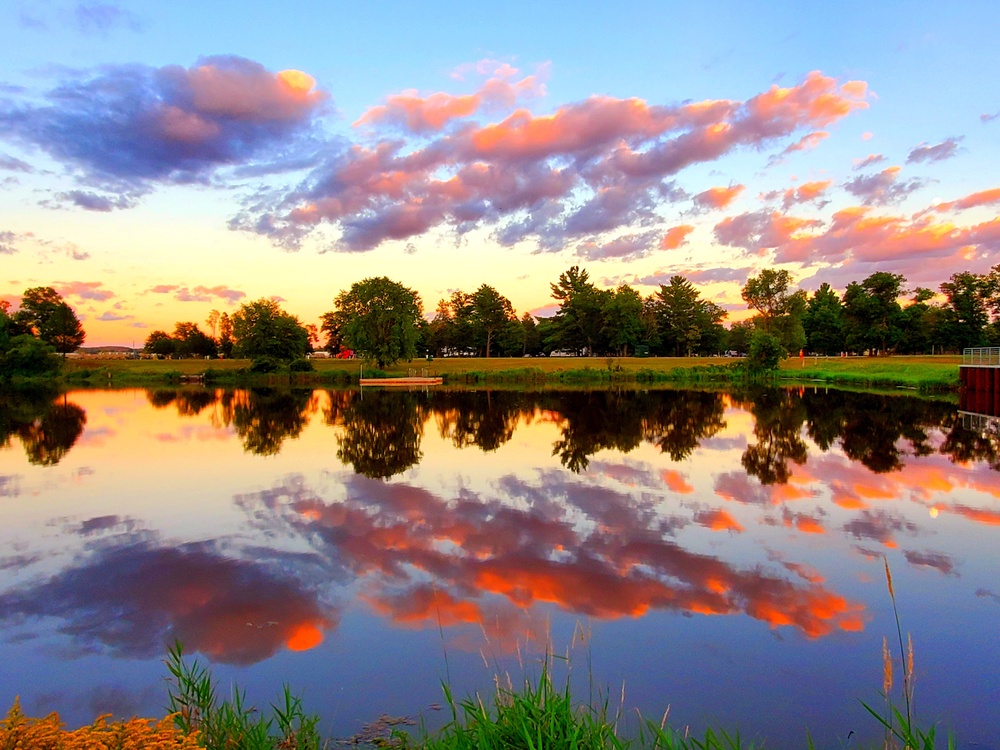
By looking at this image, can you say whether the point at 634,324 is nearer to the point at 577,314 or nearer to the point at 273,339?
the point at 577,314

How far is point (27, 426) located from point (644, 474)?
1138 inches

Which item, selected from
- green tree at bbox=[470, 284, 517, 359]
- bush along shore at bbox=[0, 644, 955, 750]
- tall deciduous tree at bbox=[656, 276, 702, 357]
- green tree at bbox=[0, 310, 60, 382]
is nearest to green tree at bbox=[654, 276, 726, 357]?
tall deciduous tree at bbox=[656, 276, 702, 357]

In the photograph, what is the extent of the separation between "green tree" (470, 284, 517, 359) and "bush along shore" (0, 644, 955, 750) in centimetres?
11045

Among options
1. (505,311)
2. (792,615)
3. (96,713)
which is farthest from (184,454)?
(505,311)

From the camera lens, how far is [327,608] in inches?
328

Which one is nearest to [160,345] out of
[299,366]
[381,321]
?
[299,366]

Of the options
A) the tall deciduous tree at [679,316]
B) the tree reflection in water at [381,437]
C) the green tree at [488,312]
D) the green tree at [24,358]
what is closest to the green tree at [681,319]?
the tall deciduous tree at [679,316]

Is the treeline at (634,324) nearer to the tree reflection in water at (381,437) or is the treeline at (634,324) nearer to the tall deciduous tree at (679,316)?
the tall deciduous tree at (679,316)

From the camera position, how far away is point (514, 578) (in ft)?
30.6

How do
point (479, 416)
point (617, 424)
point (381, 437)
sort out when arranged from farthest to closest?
point (479, 416)
point (617, 424)
point (381, 437)

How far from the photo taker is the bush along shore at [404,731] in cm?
354

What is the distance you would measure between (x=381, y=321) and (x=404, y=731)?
71.7m

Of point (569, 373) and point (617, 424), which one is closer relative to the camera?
point (617, 424)

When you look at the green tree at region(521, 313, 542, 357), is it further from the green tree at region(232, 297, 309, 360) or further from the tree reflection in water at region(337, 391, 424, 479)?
the tree reflection in water at region(337, 391, 424, 479)
